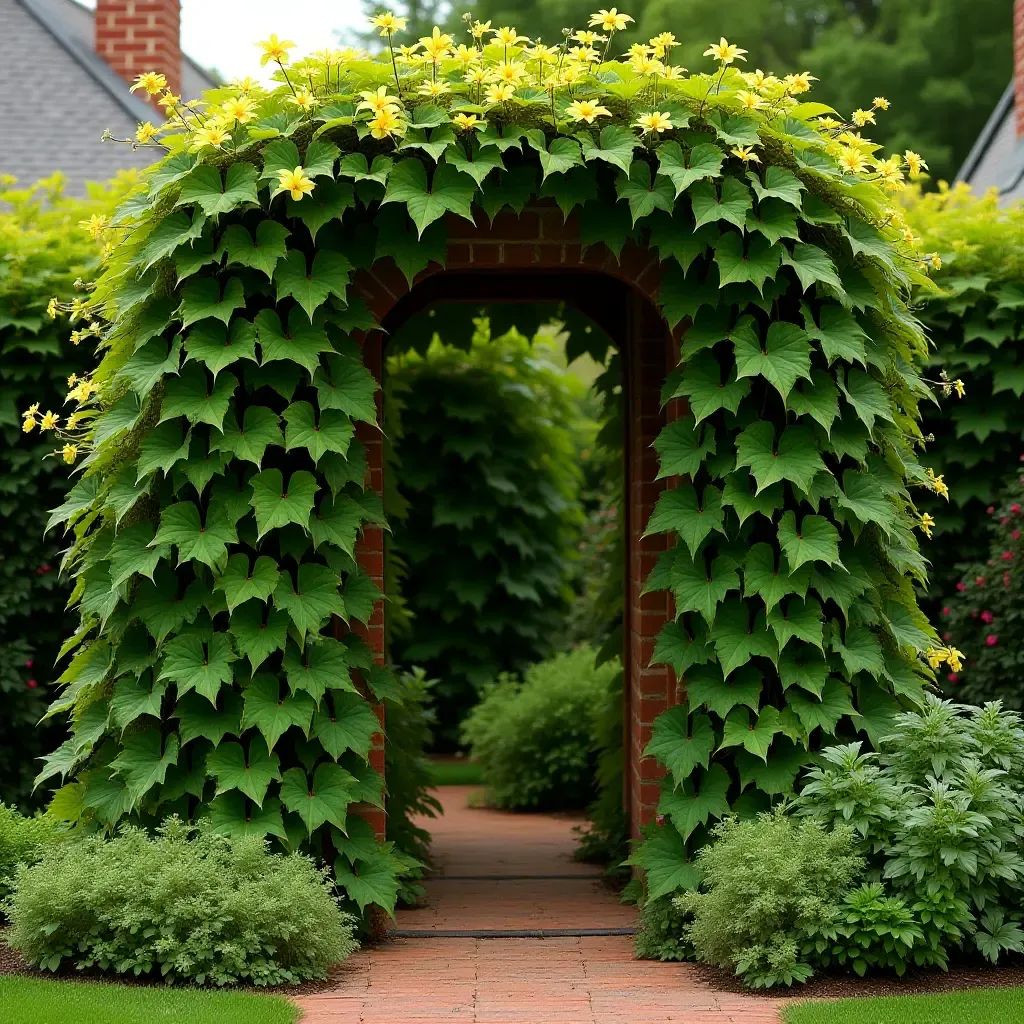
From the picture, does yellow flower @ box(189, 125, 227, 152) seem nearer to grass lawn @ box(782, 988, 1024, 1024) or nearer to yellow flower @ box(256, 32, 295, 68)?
yellow flower @ box(256, 32, 295, 68)

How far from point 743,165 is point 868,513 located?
4.47 feet

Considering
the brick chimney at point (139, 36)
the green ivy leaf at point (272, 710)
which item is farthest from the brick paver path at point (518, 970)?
the brick chimney at point (139, 36)

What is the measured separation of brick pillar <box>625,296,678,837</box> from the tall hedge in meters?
2.83

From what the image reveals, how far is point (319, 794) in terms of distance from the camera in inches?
209

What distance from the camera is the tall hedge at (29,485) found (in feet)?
23.6

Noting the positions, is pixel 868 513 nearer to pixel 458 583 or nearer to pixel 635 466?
pixel 635 466

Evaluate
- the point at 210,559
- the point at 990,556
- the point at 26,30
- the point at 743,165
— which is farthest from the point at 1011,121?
the point at 210,559

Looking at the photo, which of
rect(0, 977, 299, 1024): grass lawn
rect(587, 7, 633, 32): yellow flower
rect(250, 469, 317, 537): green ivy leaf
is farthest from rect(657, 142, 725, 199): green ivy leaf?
rect(0, 977, 299, 1024): grass lawn

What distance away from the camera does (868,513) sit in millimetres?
5301

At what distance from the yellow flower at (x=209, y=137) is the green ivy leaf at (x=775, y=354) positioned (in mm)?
1973

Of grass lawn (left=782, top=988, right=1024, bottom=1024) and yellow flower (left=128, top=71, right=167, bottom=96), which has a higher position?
yellow flower (left=128, top=71, right=167, bottom=96)

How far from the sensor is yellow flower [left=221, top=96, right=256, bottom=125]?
5098 millimetres

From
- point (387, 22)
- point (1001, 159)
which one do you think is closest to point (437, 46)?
point (387, 22)

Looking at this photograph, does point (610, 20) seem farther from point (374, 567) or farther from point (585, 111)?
point (374, 567)
